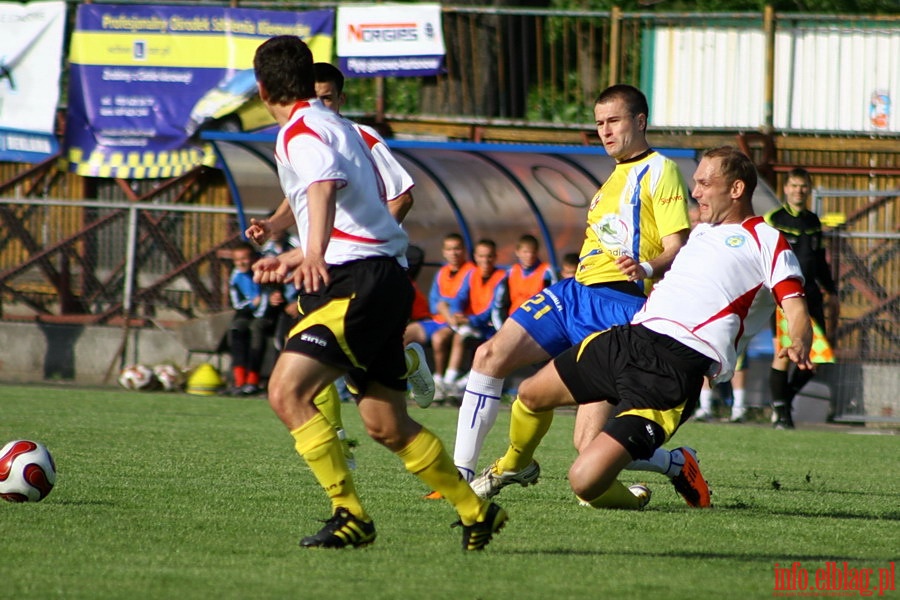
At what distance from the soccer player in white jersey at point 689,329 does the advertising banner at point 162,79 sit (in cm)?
1057

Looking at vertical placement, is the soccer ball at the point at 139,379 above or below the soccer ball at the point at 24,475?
below

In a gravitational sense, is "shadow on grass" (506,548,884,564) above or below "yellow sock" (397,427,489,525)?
below

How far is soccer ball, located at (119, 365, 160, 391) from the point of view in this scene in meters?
14.5

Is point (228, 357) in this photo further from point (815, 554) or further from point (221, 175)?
point (815, 554)

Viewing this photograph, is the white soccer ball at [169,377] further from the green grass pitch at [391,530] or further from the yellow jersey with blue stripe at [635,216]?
the yellow jersey with blue stripe at [635,216]

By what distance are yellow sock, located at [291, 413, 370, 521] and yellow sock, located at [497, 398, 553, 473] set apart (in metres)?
1.51

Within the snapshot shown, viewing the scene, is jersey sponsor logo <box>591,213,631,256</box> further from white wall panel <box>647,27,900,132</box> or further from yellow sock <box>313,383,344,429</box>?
white wall panel <box>647,27,900,132</box>

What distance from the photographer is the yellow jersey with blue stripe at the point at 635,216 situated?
650 centimetres

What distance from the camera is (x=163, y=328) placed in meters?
15.5

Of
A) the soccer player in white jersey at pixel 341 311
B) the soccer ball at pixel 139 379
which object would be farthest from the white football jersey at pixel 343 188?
the soccer ball at pixel 139 379

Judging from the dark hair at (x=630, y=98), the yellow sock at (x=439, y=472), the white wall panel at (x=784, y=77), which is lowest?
the yellow sock at (x=439, y=472)

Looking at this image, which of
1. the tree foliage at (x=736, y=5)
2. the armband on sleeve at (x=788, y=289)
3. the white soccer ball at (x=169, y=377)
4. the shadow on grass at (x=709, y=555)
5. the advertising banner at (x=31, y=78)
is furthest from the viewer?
the tree foliage at (x=736, y=5)

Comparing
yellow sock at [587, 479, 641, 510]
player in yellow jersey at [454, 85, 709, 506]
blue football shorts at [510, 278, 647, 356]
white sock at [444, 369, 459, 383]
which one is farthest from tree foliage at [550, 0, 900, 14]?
yellow sock at [587, 479, 641, 510]

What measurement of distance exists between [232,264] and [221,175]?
6.01ft
